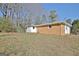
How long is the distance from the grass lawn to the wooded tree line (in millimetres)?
127

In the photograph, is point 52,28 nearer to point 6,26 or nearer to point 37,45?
point 37,45

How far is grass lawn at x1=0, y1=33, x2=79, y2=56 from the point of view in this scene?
3.67 m

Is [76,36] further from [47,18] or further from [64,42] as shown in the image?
[47,18]

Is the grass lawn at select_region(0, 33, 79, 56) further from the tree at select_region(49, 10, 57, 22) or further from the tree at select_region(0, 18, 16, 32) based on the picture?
the tree at select_region(49, 10, 57, 22)

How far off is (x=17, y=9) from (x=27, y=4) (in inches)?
7.5

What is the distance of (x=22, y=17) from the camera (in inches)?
145

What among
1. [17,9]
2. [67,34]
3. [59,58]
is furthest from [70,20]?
[17,9]

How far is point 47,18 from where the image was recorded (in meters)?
3.72

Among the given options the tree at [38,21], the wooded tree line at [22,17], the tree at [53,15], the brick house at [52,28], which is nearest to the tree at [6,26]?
the wooded tree line at [22,17]

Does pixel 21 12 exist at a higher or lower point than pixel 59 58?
higher

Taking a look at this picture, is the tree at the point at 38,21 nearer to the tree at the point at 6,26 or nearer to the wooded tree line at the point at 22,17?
the wooded tree line at the point at 22,17

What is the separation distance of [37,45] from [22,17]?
1.66 ft

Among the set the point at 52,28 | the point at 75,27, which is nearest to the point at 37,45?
the point at 52,28

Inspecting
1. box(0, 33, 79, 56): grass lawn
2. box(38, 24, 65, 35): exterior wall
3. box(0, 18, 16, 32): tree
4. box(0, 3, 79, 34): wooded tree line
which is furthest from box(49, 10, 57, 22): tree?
box(0, 18, 16, 32): tree
